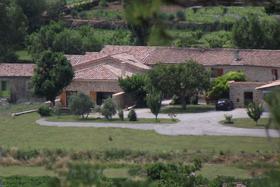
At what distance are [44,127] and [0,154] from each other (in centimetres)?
794

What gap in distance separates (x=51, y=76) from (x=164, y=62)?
285 inches

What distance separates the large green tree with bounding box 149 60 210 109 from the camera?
53.0 m

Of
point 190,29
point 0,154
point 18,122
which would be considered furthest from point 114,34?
point 0,154

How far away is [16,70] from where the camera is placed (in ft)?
194

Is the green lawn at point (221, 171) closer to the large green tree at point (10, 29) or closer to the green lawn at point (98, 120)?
the green lawn at point (98, 120)

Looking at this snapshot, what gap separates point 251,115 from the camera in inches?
1843

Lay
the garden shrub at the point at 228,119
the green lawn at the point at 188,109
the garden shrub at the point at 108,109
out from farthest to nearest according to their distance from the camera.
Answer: the green lawn at the point at 188,109 → the garden shrub at the point at 108,109 → the garden shrub at the point at 228,119

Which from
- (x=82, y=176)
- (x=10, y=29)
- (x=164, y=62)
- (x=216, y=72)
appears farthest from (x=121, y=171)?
(x=10, y=29)

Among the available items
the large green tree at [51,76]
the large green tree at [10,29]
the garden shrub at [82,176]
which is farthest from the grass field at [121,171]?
the large green tree at [10,29]

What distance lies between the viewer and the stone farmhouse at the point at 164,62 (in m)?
55.0

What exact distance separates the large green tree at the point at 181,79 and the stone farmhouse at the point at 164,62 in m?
1.74

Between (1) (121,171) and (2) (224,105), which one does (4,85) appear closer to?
(2) (224,105)

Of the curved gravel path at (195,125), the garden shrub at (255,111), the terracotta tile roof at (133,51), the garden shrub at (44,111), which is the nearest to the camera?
the curved gravel path at (195,125)

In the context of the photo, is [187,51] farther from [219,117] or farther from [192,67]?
[219,117]
